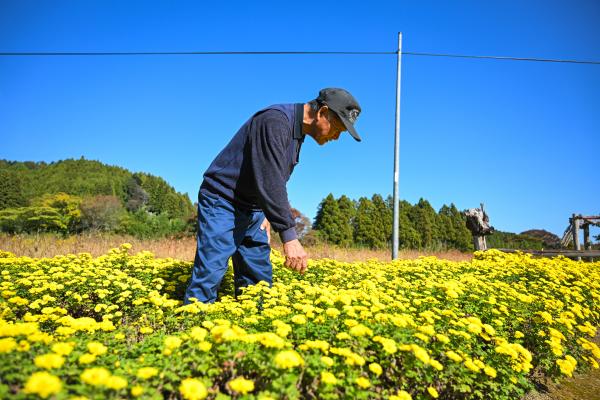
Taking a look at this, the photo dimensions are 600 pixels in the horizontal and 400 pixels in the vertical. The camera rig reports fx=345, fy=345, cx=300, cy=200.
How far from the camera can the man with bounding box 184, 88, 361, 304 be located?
279cm

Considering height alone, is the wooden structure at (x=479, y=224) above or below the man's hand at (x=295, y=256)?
above

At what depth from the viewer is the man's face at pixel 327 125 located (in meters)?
3.01

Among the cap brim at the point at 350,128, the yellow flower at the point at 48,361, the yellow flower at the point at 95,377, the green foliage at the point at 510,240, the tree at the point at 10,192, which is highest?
the tree at the point at 10,192

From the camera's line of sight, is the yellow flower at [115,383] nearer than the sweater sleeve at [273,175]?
Yes

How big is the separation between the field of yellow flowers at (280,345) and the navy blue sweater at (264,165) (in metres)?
0.75

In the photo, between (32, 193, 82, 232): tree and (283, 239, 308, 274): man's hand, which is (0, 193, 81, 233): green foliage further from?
(283, 239, 308, 274): man's hand

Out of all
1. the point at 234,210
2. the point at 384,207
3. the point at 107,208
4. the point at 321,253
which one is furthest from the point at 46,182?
the point at 234,210

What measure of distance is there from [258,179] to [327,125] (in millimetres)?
803

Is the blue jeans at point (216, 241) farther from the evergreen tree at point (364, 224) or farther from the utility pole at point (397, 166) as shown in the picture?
the evergreen tree at point (364, 224)

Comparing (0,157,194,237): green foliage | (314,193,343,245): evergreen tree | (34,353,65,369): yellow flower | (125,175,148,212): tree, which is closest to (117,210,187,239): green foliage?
(0,157,194,237): green foliage

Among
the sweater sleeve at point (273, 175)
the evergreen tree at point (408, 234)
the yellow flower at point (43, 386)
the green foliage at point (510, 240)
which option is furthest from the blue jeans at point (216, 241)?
the evergreen tree at point (408, 234)

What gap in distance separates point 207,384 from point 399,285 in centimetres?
288

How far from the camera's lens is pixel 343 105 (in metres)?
2.94

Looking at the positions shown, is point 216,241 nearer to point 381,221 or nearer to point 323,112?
point 323,112
